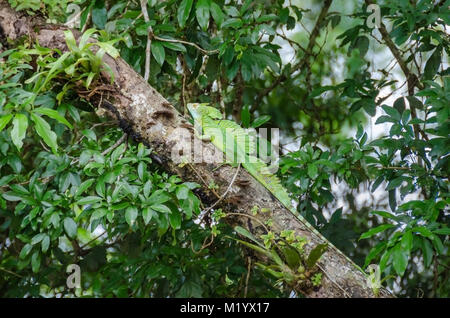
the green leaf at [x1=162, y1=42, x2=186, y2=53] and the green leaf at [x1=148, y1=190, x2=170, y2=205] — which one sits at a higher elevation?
the green leaf at [x1=162, y1=42, x2=186, y2=53]

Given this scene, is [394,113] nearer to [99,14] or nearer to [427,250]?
Answer: [427,250]

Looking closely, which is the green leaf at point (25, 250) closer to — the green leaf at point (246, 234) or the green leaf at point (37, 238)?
the green leaf at point (37, 238)

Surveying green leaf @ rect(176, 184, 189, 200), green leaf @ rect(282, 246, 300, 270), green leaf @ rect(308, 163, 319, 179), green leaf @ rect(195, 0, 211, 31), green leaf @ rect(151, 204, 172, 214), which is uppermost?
green leaf @ rect(195, 0, 211, 31)

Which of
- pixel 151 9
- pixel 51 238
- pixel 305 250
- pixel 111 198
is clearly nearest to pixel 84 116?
pixel 151 9

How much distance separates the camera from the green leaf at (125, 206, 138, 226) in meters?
1.69

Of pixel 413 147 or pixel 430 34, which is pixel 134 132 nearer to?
pixel 413 147

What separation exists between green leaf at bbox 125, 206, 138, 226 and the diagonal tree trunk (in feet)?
0.75

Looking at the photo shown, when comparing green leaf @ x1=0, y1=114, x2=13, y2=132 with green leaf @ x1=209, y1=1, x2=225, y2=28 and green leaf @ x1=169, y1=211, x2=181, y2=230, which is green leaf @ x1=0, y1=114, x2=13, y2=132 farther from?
green leaf @ x1=209, y1=1, x2=225, y2=28

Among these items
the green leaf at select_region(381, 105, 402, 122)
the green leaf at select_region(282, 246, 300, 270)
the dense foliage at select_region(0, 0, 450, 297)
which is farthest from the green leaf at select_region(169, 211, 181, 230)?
the green leaf at select_region(381, 105, 402, 122)

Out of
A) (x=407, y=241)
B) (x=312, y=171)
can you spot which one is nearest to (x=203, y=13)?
(x=312, y=171)

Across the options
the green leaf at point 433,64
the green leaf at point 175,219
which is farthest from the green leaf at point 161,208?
the green leaf at point 433,64

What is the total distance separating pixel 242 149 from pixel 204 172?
6.6 inches

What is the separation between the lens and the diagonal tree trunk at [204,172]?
67.0 inches

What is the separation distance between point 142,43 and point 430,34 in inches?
46.9
